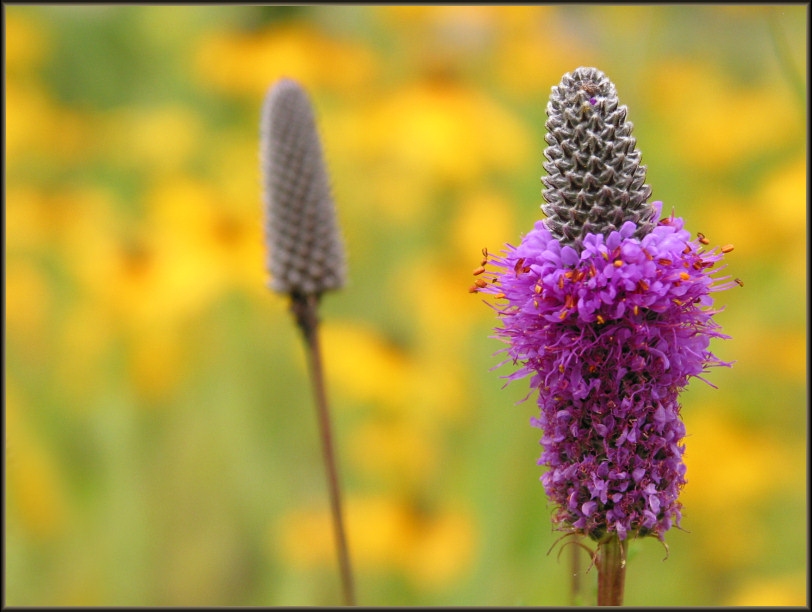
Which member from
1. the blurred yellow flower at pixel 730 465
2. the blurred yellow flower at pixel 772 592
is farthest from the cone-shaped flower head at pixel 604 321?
the blurred yellow flower at pixel 730 465

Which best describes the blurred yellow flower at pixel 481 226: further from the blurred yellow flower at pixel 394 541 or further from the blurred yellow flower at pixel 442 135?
the blurred yellow flower at pixel 394 541

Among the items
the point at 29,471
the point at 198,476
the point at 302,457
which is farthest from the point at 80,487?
the point at 302,457

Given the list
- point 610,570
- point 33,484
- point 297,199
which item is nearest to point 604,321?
point 610,570

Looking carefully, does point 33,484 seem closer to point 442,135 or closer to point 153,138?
point 153,138

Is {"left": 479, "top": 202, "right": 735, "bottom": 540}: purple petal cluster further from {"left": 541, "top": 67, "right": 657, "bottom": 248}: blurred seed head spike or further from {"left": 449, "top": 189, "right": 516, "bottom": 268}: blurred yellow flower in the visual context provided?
{"left": 449, "top": 189, "right": 516, "bottom": 268}: blurred yellow flower

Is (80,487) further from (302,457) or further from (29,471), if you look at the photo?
(302,457)
